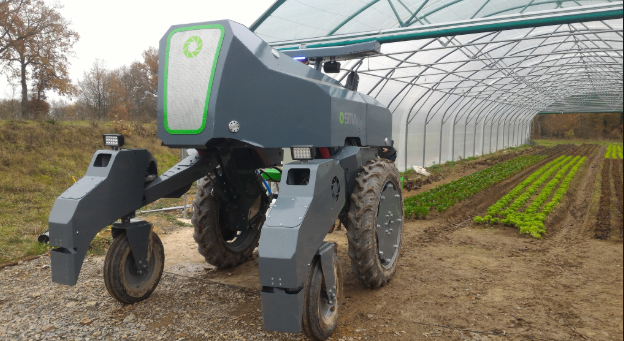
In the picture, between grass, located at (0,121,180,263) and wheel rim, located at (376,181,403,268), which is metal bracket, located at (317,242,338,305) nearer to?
wheel rim, located at (376,181,403,268)

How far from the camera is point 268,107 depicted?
3.55 metres

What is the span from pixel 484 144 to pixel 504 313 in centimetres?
2384

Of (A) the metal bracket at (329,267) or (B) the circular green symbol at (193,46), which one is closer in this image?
(A) the metal bracket at (329,267)

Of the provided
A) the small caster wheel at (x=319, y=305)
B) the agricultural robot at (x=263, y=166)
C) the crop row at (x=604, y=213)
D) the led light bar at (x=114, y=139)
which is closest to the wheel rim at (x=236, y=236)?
the agricultural robot at (x=263, y=166)

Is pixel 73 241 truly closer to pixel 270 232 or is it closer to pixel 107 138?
pixel 107 138

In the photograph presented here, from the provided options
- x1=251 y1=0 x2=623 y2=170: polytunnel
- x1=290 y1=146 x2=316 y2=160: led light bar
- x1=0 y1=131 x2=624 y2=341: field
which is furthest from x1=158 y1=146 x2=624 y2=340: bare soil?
x1=251 y1=0 x2=623 y2=170: polytunnel

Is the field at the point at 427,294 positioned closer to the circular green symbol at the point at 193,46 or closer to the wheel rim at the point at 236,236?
the wheel rim at the point at 236,236

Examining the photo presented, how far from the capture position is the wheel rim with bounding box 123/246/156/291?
4.05 m

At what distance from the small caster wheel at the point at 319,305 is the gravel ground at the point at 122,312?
36 centimetres

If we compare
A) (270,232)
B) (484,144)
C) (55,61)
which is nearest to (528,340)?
(270,232)

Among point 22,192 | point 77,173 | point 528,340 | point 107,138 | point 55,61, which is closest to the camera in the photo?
point 528,340

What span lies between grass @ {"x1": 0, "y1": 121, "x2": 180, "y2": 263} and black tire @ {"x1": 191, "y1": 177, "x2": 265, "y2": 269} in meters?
2.12

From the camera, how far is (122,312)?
3.94 metres

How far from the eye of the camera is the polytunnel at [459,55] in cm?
709
